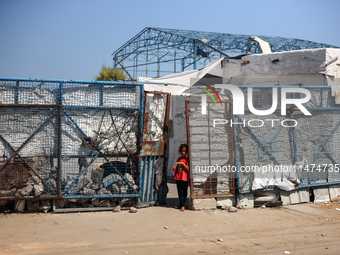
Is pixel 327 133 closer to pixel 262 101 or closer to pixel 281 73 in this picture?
pixel 262 101

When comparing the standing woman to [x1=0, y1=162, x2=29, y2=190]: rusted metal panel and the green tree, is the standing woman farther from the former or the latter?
the green tree

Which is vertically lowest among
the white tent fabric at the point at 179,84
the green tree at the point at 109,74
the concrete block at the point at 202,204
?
the concrete block at the point at 202,204

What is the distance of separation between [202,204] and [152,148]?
166 centimetres

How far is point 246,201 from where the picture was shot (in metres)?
8.51

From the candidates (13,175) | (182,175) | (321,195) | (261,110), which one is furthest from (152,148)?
(321,195)

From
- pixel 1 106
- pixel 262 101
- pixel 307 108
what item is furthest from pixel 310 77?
pixel 1 106

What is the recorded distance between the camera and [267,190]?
28.3 ft

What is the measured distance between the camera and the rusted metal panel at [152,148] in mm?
8117

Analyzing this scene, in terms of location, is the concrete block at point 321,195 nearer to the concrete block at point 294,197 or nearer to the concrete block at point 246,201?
the concrete block at point 294,197

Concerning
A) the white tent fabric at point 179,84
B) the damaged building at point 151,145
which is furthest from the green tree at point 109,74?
the damaged building at point 151,145

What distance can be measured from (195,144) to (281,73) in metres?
4.69

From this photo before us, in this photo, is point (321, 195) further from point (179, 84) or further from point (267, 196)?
point (179, 84)

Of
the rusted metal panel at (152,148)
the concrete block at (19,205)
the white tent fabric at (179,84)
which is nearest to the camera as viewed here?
the concrete block at (19,205)

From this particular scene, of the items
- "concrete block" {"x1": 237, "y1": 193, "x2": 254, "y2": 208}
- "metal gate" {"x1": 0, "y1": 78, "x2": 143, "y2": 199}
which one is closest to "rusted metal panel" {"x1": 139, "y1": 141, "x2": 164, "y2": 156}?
"metal gate" {"x1": 0, "y1": 78, "x2": 143, "y2": 199}
